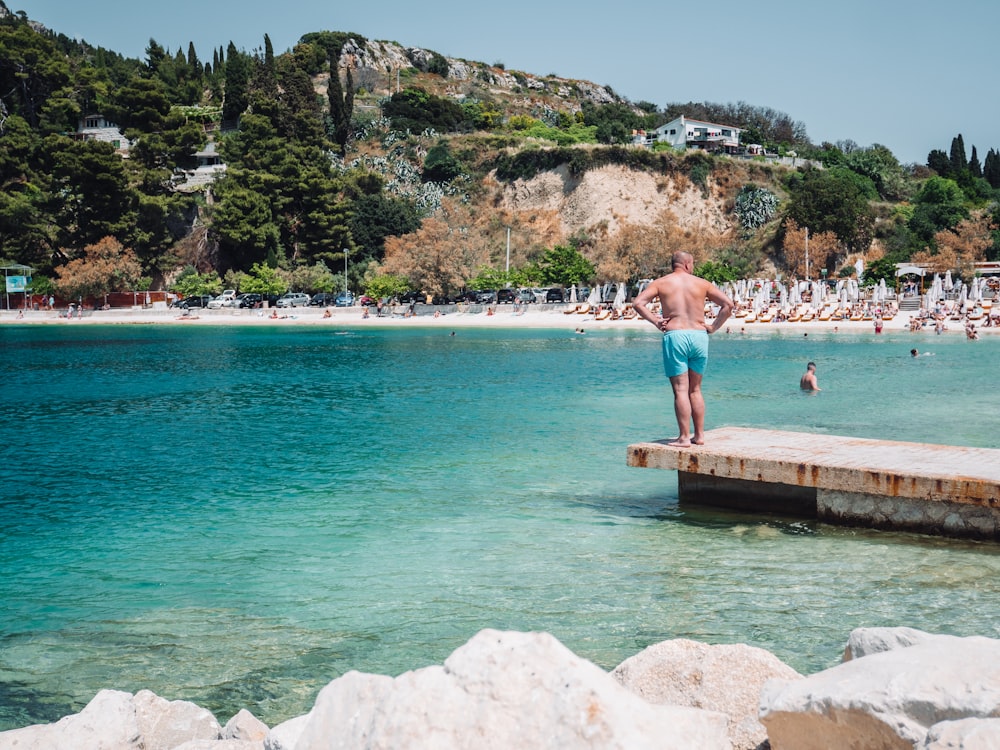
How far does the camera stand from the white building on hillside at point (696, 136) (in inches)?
4478

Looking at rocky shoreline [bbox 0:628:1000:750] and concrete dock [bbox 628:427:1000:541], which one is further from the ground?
rocky shoreline [bbox 0:628:1000:750]

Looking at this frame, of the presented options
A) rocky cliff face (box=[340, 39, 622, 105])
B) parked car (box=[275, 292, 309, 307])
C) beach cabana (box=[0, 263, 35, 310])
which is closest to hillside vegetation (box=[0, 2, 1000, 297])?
beach cabana (box=[0, 263, 35, 310])

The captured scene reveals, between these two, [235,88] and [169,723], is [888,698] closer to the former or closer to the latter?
[169,723]

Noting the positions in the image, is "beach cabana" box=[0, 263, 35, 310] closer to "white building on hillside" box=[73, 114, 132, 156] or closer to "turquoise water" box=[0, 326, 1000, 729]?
"white building on hillside" box=[73, 114, 132, 156]

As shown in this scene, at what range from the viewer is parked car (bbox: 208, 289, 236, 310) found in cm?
7216

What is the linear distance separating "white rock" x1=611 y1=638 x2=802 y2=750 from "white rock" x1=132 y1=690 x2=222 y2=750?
223 centimetres

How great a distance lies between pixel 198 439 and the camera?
58.5 ft

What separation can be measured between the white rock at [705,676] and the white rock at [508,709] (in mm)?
1168

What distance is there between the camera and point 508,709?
9.22ft

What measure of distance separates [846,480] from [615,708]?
671 cm

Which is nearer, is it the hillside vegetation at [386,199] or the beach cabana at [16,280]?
the beach cabana at [16,280]

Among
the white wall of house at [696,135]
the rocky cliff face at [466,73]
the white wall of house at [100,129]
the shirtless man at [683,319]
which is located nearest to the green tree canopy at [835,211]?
the white wall of house at [696,135]

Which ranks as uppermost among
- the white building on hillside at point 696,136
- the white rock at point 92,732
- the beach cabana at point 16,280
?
the white building on hillside at point 696,136

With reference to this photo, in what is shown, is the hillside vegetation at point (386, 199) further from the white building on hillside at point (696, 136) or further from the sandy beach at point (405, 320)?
the white building on hillside at point (696, 136)
